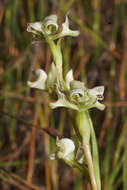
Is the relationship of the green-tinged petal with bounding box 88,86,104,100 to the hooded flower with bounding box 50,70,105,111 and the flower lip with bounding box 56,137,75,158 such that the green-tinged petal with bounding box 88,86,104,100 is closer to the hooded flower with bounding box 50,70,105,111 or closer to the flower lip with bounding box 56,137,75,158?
the hooded flower with bounding box 50,70,105,111

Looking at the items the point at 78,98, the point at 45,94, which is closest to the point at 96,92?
the point at 78,98

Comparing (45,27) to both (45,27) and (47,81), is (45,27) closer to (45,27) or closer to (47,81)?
(45,27)

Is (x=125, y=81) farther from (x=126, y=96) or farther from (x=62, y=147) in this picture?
(x=62, y=147)

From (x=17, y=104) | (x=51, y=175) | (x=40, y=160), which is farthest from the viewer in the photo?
(x=17, y=104)

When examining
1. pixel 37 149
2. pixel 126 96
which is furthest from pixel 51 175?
pixel 126 96

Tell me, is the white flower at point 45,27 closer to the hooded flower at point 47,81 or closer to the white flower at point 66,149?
the hooded flower at point 47,81

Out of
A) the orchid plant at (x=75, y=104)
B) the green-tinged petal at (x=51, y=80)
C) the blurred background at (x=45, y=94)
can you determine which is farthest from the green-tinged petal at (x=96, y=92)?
the blurred background at (x=45, y=94)
